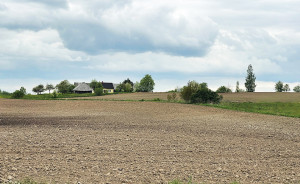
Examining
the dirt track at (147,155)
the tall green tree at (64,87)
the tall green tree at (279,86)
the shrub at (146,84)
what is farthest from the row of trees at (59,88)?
the dirt track at (147,155)

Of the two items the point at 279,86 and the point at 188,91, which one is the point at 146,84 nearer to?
the point at 279,86

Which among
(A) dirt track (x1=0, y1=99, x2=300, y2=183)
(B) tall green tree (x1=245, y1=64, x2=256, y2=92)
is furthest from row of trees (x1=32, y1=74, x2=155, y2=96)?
(A) dirt track (x1=0, y1=99, x2=300, y2=183)

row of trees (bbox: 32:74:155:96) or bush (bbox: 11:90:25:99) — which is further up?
row of trees (bbox: 32:74:155:96)

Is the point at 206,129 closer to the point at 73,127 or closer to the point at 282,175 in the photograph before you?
the point at 73,127

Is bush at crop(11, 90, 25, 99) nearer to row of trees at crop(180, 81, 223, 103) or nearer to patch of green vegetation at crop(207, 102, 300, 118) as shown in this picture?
row of trees at crop(180, 81, 223, 103)

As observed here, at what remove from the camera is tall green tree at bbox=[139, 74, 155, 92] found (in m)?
130

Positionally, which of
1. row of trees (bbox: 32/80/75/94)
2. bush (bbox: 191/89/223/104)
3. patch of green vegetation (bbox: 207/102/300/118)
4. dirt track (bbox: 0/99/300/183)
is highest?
row of trees (bbox: 32/80/75/94)

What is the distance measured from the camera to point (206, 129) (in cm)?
2131

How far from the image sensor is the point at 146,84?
427 feet

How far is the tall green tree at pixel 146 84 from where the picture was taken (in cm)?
12950

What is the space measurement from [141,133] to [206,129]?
16.4ft

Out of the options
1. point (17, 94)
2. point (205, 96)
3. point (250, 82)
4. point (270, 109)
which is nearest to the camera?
point (270, 109)

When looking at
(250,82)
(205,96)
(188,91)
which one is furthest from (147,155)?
(250,82)

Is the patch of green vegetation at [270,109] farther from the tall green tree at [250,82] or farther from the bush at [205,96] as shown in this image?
the tall green tree at [250,82]
